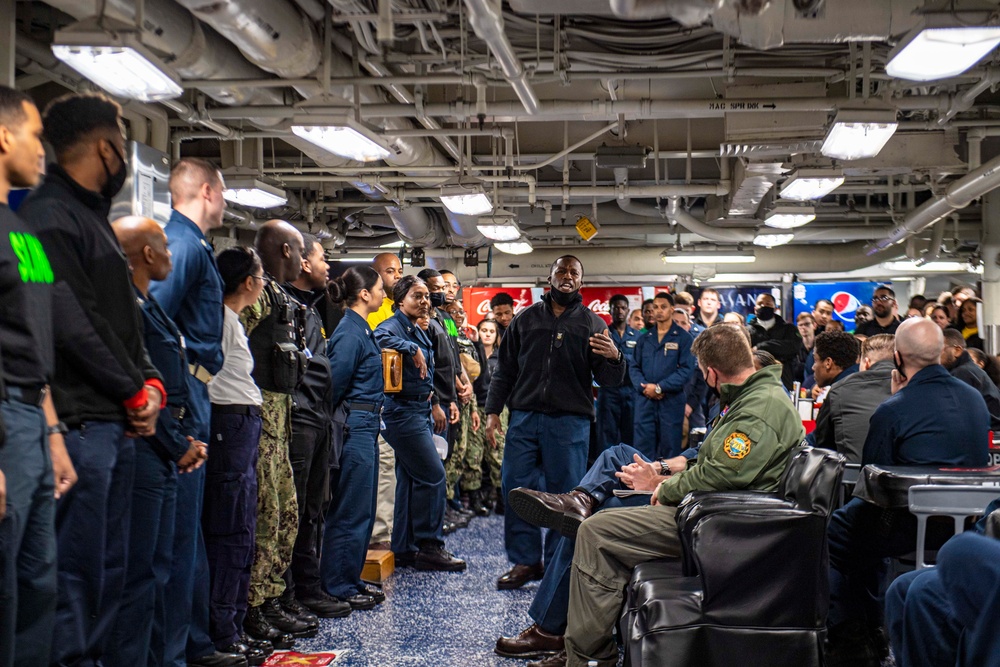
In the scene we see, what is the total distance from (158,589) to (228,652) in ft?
2.21

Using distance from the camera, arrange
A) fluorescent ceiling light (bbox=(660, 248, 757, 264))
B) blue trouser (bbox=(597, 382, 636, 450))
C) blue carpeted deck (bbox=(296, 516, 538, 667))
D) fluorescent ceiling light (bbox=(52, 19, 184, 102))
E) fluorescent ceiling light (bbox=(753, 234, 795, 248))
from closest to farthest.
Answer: blue carpeted deck (bbox=(296, 516, 538, 667)) < fluorescent ceiling light (bbox=(52, 19, 184, 102)) < blue trouser (bbox=(597, 382, 636, 450)) < fluorescent ceiling light (bbox=(753, 234, 795, 248)) < fluorescent ceiling light (bbox=(660, 248, 757, 264))

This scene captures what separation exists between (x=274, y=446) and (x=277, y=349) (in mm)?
393

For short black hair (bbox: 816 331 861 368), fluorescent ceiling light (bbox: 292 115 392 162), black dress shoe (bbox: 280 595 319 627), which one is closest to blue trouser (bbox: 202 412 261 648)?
black dress shoe (bbox: 280 595 319 627)

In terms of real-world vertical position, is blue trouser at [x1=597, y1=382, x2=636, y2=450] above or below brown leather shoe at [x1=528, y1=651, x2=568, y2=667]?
above

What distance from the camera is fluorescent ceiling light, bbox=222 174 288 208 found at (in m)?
7.78

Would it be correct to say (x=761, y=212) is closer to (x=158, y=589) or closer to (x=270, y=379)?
(x=270, y=379)

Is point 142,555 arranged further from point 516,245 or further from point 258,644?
point 516,245

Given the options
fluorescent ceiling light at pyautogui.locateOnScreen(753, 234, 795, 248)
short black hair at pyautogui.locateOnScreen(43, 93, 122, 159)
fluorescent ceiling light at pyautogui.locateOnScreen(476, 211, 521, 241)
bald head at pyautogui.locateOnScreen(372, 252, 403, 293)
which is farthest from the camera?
fluorescent ceiling light at pyautogui.locateOnScreen(753, 234, 795, 248)

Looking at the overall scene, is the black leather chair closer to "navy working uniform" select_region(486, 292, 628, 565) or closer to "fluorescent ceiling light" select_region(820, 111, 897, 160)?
"navy working uniform" select_region(486, 292, 628, 565)

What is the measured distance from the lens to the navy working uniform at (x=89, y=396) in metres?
2.43

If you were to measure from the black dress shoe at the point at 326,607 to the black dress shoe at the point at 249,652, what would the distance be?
63 centimetres

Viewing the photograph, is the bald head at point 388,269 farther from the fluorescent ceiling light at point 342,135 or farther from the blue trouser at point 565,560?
the blue trouser at point 565,560

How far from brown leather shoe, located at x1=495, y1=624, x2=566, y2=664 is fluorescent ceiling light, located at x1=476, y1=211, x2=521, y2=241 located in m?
6.13

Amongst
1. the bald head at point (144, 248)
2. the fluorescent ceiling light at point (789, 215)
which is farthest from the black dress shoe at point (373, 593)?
the fluorescent ceiling light at point (789, 215)
